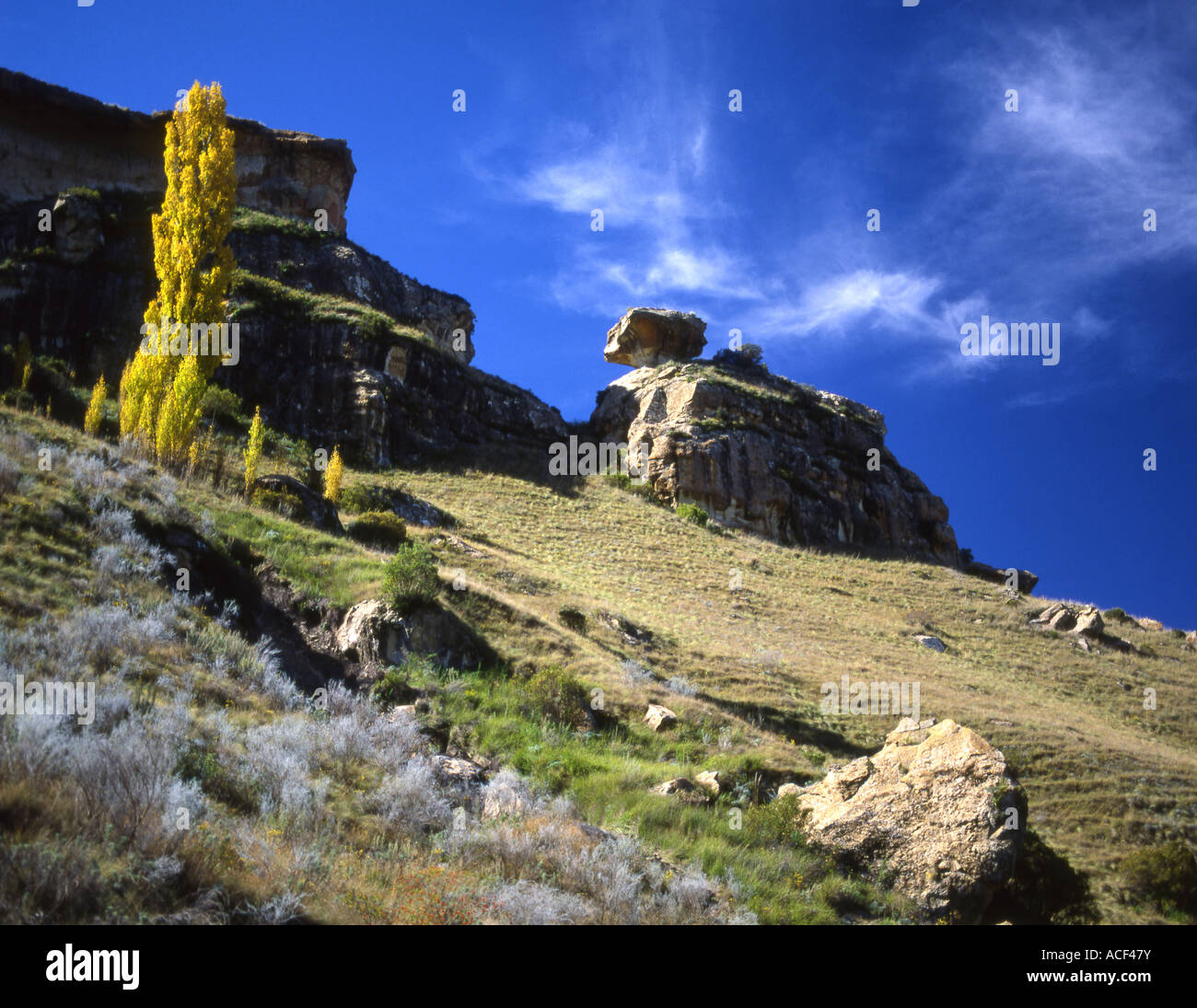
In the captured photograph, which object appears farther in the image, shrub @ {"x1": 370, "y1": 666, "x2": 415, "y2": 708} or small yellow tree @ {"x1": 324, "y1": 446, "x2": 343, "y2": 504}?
small yellow tree @ {"x1": 324, "y1": 446, "x2": 343, "y2": 504}

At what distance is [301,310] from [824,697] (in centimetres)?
3642

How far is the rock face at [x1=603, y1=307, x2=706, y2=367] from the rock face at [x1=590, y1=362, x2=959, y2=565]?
2.95m

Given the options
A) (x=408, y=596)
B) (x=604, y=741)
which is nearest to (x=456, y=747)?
(x=604, y=741)

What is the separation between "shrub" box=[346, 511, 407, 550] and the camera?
808 inches

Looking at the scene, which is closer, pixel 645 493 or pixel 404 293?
pixel 645 493

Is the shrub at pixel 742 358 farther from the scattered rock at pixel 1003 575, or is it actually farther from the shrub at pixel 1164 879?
the shrub at pixel 1164 879

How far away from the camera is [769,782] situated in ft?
39.0

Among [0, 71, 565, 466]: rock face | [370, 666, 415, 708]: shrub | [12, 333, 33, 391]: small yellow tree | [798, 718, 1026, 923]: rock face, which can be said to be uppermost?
[0, 71, 565, 466]: rock face

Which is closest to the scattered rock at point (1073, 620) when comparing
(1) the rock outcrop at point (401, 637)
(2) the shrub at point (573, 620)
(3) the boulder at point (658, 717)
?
(2) the shrub at point (573, 620)

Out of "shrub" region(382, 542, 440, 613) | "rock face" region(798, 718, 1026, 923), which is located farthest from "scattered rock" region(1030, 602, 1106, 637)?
"shrub" region(382, 542, 440, 613)

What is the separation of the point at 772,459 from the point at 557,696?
125 feet

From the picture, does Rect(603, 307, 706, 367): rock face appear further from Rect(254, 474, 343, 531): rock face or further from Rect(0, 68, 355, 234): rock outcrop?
Rect(254, 474, 343, 531): rock face

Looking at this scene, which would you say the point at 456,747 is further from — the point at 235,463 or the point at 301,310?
the point at 301,310

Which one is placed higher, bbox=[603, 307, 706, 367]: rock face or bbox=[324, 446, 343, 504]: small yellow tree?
bbox=[603, 307, 706, 367]: rock face
